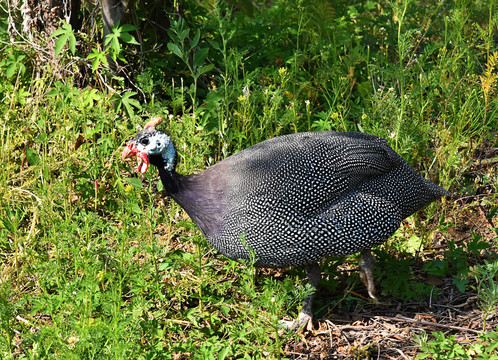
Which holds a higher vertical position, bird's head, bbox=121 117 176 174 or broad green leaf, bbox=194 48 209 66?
broad green leaf, bbox=194 48 209 66

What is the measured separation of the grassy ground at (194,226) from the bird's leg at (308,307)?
8 centimetres

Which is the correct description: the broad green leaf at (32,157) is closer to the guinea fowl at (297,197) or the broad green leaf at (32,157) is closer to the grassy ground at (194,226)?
the grassy ground at (194,226)

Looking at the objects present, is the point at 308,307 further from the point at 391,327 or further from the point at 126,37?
the point at 126,37

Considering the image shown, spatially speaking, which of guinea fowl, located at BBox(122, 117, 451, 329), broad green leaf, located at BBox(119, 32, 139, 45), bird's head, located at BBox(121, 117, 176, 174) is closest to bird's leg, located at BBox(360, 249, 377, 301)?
guinea fowl, located at BBox(122, 117, 451, 329)

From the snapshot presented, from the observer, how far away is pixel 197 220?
3787 mm

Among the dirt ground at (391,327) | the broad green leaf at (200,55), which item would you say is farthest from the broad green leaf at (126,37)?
the dirt ground at (391,327)

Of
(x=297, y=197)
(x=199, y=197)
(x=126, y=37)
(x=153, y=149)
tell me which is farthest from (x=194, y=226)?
(x=126, y=37)

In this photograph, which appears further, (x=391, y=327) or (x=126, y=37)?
(x=126, y=37)

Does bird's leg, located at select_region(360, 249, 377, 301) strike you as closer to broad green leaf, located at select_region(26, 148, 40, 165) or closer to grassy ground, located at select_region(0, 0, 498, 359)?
grassy ground, located at select_region(0, 0, 498, 359)

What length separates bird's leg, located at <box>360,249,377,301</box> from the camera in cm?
396

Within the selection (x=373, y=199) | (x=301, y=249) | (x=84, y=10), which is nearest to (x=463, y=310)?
(x=373, y=199)

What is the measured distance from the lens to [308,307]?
12.9 feet

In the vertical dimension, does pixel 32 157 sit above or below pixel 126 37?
below

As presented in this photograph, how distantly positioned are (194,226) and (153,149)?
22.2 inches
